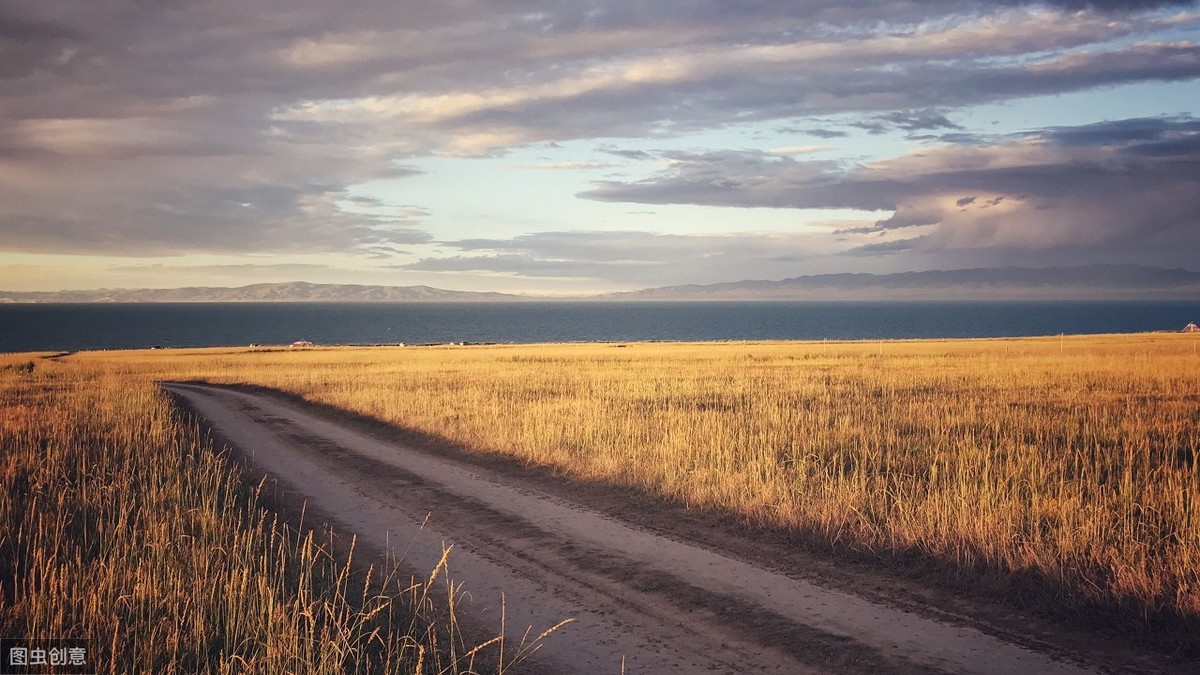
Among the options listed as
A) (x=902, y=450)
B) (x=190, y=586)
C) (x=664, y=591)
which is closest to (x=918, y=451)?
(x=902, y=450)

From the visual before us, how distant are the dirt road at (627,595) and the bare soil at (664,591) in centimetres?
2

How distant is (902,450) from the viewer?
15.4 m

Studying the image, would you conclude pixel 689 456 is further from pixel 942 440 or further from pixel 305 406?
pixel 305 406

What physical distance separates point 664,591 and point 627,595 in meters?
0.42

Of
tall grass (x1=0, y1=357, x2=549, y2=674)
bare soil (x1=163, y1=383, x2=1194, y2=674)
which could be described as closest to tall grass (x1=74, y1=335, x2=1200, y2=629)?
bare soil (x1=163, y1=383, x2=1194, y2=674)

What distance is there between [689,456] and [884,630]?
7.67m

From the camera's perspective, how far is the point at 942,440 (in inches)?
627

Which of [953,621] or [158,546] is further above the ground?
[158,546]

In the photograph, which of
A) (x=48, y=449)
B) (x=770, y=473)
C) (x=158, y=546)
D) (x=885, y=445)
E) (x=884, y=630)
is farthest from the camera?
(x=885, y=445)

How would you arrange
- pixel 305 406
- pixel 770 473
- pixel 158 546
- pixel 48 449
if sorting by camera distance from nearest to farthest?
pixel 158 546 < pixel 770 473 < pixel 48 449 < pixel 305 406

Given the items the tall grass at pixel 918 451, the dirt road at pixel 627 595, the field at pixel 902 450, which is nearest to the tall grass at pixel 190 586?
the field at pixel 902 450

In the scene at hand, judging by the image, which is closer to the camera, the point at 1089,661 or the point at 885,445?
the point at 1089,661

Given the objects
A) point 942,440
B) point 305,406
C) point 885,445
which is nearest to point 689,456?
point 885,445

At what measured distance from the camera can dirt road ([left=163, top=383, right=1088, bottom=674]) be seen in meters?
6.62
